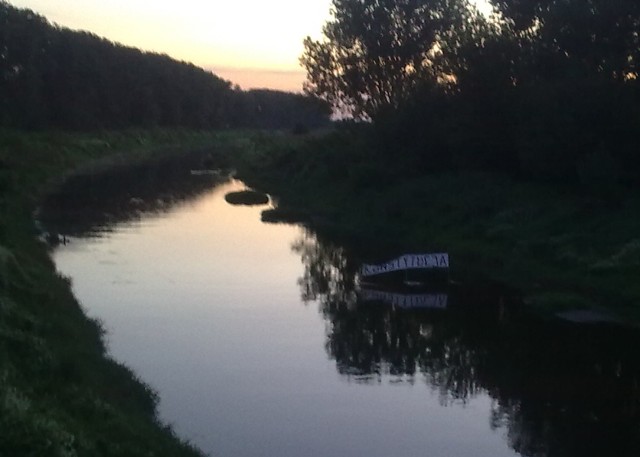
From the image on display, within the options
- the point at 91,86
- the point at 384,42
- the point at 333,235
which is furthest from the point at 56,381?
the point at 91,86

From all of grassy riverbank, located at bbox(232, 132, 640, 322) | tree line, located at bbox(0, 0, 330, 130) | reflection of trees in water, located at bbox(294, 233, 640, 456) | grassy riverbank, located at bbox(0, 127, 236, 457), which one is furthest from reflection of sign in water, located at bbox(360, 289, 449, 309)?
tree line, located at bbox(0, 0, 330, 130)

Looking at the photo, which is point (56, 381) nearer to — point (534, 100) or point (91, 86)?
point (534, 100)

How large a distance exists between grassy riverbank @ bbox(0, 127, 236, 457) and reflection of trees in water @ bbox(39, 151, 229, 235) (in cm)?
1257

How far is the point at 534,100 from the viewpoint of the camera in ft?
121

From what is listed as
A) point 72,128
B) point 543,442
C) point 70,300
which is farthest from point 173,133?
point 543,442

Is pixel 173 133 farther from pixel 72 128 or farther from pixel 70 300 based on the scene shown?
pixel 70 300

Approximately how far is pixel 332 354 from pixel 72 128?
83.7 meters

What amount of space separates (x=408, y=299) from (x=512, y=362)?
677 cm

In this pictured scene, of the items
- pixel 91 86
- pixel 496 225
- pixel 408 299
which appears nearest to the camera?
pixel 408 299

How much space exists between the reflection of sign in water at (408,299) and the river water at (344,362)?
0.19ft

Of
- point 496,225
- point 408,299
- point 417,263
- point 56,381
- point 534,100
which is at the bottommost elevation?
point 408,299

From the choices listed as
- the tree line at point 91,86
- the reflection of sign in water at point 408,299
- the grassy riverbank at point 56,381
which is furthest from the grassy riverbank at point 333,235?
the tree line at point 91,86

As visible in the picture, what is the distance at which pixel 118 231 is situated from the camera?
129 feet

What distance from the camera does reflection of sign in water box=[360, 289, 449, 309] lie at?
2605cm
